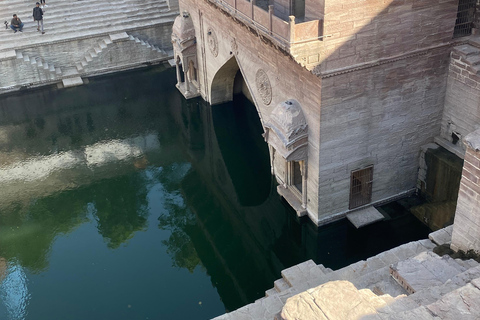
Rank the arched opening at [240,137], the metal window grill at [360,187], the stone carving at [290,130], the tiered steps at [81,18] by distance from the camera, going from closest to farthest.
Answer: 1. the stone carving at [290,130]
2. the metal window grill at [360,187]
3. the arched opening at [240,137]
4. the tiered steps at [81,18]

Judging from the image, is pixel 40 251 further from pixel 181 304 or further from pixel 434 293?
pixel 434 293

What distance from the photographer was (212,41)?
2153 centimetres

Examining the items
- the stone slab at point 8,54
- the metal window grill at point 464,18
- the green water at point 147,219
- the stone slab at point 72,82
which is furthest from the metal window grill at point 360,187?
the stone slab at point 8,54

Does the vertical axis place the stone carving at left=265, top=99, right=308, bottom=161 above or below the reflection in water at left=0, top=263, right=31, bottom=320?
above

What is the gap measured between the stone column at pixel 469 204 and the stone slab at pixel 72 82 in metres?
20.4

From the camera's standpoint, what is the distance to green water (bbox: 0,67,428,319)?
14.9 meters

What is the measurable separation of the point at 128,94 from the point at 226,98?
5.07 meters

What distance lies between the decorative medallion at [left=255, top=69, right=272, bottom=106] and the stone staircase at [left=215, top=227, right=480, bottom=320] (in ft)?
20.8

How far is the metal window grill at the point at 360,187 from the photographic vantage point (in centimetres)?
1600

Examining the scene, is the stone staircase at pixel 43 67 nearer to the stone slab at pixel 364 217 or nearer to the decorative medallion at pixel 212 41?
Result: the decorative medallion at pixel 212 41

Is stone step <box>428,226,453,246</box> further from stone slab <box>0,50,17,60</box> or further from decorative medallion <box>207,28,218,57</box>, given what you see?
stone slab <box>0,50,17,60</box>

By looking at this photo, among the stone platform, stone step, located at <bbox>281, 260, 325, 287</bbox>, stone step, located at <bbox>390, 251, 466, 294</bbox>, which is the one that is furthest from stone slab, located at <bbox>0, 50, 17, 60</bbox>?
stone step, located at <bbox>390, 251, 466, 294</bbox>

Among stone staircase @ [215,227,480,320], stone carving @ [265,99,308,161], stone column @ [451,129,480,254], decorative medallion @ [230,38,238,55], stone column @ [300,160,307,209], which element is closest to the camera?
stone staircase @ [215,227,480,320]

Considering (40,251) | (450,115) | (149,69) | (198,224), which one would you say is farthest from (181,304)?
(149,69)
